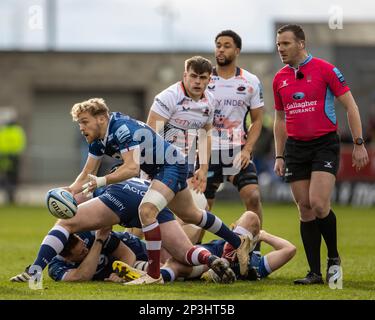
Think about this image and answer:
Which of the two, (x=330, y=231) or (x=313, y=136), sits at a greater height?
(x=313, y=136)

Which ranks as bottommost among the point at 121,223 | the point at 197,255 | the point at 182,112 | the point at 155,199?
the point at 197,255

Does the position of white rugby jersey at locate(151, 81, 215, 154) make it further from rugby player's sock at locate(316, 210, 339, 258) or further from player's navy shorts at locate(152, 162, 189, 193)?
rugby player's sock at locate(316, 210, 339, 258)

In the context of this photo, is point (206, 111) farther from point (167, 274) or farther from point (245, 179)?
point (167, 274)

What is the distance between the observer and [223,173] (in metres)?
10.7

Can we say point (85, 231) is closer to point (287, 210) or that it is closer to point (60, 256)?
point (60, 256)

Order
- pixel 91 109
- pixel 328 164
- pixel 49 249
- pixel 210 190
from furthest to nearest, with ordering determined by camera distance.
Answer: pixel 210 190, pixel 328 164, pixel 91 109, pixel 49 249

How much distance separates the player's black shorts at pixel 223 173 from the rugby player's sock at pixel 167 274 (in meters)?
1.76

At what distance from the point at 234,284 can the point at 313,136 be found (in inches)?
58.8

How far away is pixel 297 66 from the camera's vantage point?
912 centimetres

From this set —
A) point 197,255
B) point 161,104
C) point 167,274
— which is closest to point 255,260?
point 197,255

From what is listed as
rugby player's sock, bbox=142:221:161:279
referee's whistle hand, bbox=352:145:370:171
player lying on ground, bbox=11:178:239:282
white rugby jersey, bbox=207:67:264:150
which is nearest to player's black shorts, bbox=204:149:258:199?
white rugby jersey, bbox=207:67:264:150

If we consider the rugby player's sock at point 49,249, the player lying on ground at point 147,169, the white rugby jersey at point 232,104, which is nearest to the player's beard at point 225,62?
the white rugby jersey at point 232,104
